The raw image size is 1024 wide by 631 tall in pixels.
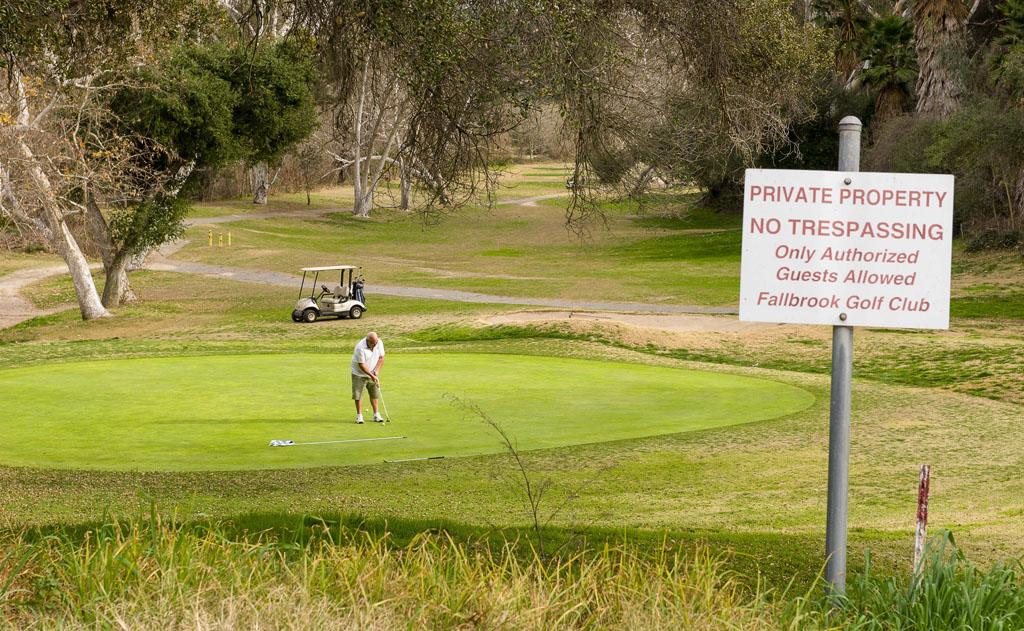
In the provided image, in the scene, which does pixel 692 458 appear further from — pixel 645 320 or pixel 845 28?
pixel 845 28

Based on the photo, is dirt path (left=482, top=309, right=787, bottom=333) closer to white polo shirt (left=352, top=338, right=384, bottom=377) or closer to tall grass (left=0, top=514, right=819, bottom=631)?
white polo shirt (left=352, top=338, right=384, bottom=377)

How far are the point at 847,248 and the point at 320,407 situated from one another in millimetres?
11208

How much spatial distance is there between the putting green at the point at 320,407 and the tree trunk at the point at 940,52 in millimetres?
30398

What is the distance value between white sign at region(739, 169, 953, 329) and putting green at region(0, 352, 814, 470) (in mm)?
7393

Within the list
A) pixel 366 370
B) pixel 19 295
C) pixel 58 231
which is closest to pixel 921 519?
pixel 366 370

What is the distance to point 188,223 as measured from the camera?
6194 cm

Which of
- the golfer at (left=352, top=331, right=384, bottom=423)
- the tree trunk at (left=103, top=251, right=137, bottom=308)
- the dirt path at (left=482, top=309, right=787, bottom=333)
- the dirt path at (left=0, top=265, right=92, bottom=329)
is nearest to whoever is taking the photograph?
the golfer at (left=352, top=331, right=384, bottom=423)

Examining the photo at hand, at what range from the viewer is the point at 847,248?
5082mm

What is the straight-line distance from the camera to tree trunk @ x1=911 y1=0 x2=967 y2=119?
142ft

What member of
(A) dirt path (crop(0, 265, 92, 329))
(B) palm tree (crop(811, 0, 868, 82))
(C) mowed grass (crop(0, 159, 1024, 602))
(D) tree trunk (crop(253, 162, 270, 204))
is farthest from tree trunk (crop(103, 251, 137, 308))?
(D) tree trunk (crop(253, 162, 270, 204))

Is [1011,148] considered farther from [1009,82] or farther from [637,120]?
[637,120]

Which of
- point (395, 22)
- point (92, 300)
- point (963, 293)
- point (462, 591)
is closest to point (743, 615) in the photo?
point (462, 591)

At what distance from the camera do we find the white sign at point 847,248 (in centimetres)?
505

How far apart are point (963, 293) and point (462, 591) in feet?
110
